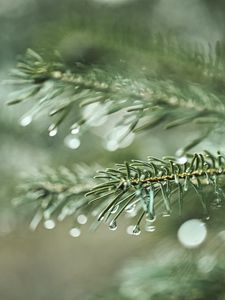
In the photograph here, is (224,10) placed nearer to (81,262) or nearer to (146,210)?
(146,210)

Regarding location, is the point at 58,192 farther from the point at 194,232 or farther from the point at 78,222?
the point at 194,232

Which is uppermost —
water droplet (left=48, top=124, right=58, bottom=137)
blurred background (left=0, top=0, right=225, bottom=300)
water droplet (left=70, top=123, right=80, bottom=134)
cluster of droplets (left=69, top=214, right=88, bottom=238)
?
blurred background (left=0, top=0, right=225, bottom=300)

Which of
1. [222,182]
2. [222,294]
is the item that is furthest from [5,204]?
[222,182]

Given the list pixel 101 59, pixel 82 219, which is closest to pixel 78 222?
pixel 82 219

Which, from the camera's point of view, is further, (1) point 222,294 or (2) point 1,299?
(2) point 1,299

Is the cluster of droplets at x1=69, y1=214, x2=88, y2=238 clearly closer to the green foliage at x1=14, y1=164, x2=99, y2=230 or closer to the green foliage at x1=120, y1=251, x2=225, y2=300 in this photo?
the green foliage at x1=14, y1=164, x2=99, y2=230

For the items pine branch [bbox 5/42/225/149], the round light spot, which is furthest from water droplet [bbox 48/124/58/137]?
the round light spot

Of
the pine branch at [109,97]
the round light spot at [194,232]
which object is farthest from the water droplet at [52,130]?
the round light spot at [194,232]

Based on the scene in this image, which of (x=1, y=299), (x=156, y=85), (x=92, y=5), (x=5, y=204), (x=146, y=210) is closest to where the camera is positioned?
(x=146, y=210)
